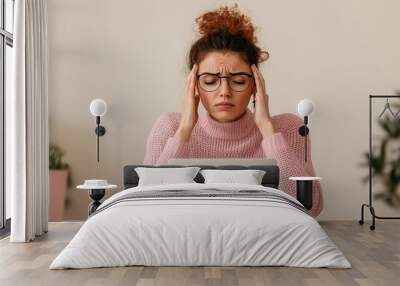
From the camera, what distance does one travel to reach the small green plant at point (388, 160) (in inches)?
294

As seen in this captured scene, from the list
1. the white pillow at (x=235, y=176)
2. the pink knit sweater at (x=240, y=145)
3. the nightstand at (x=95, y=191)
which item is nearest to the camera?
the white pillow at (x=235, y=176)

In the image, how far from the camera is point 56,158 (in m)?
7.51

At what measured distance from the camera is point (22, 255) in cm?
510

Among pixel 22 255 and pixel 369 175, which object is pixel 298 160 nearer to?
pixel 369 175

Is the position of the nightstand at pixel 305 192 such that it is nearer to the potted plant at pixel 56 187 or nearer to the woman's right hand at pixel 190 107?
the woman's right hand at pixel 190 107

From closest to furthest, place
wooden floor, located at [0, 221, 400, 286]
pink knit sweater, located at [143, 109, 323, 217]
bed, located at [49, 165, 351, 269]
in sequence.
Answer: wooden floor, located at [0, 221, 400, 286] → bed, located at [49, 165, 351, 269] → pink knit sweater, located at [143, 109, 323, 217]

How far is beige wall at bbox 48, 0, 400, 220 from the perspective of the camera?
7461mm

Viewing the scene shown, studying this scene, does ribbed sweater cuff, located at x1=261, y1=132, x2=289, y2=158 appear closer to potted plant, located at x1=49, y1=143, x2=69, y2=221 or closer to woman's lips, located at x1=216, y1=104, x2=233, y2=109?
woman's lips, located at x1=216, y1=104, x2=233, y2=109

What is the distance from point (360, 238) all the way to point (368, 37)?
255 cm

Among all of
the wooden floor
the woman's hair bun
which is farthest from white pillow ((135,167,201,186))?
the woman's hair bun

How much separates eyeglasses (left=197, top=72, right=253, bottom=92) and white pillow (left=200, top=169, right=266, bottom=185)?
3.57 ft

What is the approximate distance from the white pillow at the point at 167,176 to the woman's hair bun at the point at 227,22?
175 cm

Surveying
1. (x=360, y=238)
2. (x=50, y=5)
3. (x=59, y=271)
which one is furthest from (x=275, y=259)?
(x=50, y=5)

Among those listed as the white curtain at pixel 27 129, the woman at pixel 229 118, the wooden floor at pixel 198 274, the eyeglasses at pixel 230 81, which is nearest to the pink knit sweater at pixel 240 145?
the woman at pixel 229 118
